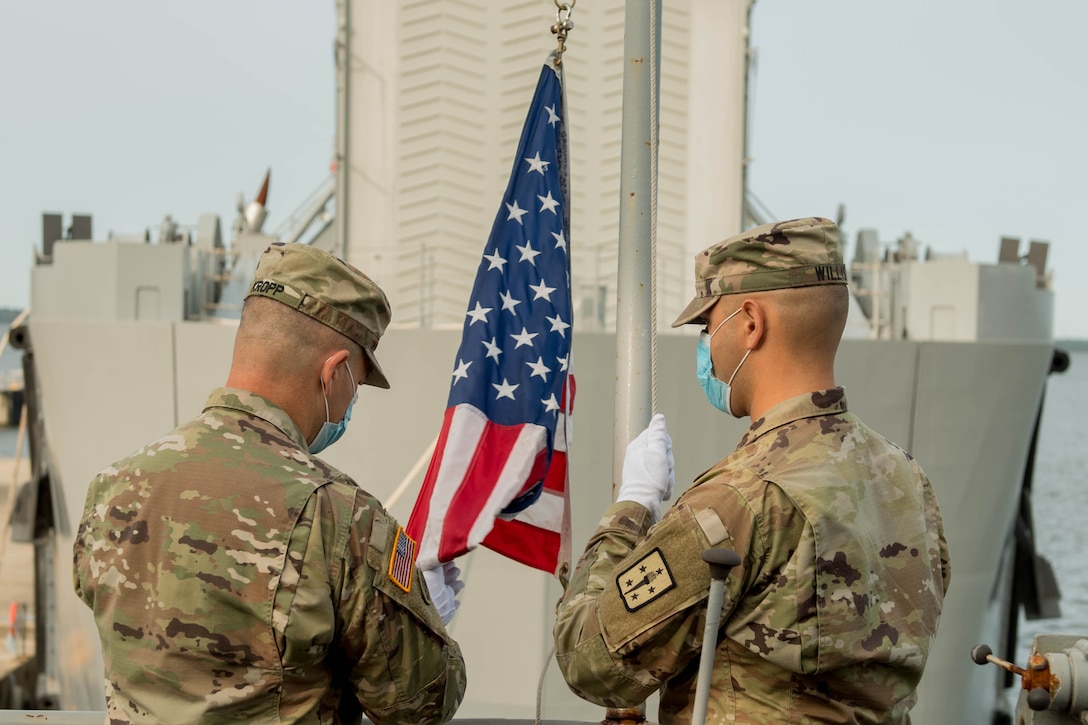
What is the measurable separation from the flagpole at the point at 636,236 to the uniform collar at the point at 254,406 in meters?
1.08

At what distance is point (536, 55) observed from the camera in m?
7.71

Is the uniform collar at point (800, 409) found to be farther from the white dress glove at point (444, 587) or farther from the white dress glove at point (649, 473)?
the white dress glove at point (444, 587)

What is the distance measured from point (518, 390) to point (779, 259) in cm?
158

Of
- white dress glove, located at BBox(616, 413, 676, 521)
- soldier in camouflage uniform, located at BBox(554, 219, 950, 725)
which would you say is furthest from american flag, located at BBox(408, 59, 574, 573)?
soldier in camouflage uniform, located at BBox(554, 219, 950, 725)

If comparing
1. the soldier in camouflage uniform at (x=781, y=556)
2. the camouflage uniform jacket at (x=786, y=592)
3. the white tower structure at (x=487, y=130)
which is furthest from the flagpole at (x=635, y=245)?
the white tower structure at (x=487, y=130)

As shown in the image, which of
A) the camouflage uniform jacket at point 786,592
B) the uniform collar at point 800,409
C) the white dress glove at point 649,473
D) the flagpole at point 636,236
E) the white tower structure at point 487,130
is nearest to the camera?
the camouflage uniform jacket at point 786,592

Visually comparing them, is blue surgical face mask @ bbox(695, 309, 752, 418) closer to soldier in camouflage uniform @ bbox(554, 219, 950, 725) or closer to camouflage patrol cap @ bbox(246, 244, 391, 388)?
soldier in camouflage uniform @ bbox(554, 219, 950, 725)

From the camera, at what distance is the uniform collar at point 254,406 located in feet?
6.67

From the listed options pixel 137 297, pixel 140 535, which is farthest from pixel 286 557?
pixel 137 297

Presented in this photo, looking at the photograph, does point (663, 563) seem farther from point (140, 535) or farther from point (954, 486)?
point (954, 486)

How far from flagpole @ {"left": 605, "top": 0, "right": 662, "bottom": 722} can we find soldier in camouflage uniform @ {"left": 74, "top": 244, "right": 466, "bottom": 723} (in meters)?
0.98

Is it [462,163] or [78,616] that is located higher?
[462,163]

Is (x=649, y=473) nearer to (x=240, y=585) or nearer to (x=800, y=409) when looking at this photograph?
(x=800, y=409)

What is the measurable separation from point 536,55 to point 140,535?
6310mm
